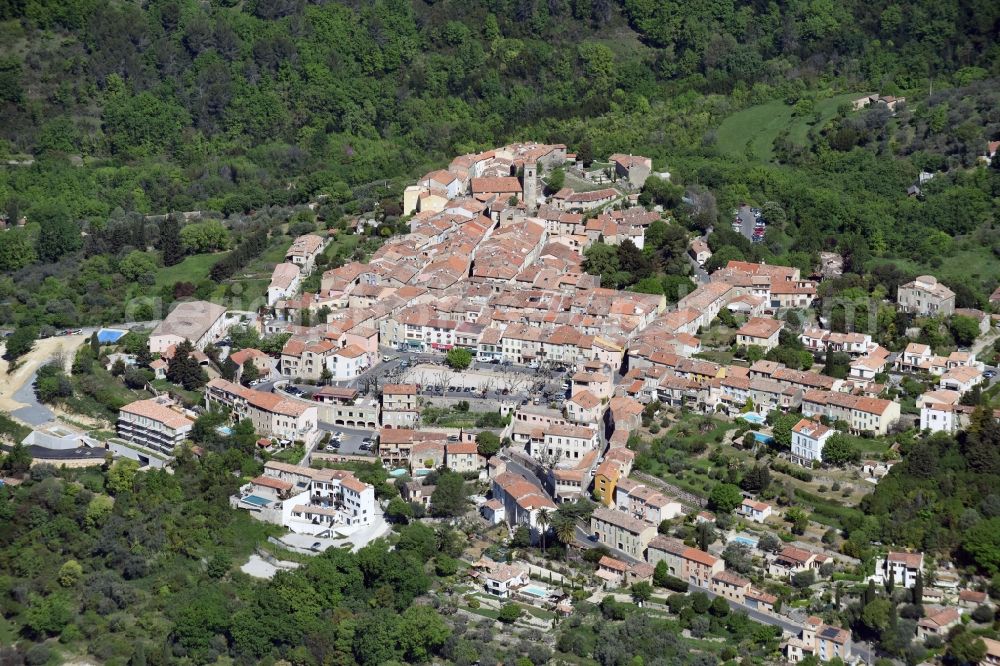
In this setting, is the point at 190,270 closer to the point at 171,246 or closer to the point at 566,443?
the point at 171,246

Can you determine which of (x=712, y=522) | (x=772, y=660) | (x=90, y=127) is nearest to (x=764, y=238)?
(x=712, y=522)

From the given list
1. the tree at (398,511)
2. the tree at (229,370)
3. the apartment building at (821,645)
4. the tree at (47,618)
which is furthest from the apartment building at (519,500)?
the tree at (47,618)

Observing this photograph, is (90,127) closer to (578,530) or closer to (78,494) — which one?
(78,494)

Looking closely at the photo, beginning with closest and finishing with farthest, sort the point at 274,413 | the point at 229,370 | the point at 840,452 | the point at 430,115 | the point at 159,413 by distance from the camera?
1. the point at 840,452
2. the point at 274,413
3. the point at 159,413
4. the point at 229,370
5. the point at 430,115

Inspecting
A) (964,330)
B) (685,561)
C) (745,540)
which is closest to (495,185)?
(964,330)

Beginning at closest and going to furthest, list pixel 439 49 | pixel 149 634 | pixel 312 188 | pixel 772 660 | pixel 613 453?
pixel 772 660, pixel 149 634, pixel 613 453, pixel 312 188, pixel 439 49

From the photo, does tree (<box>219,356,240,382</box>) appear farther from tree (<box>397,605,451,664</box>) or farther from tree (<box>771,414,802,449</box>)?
tree (<box>771,414,802,449</box>)

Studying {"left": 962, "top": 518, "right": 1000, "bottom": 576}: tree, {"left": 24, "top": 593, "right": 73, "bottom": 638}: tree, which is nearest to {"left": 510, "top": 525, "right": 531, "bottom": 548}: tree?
{"left": 962, "top": 518, "right": 1000, "bottom": 576}: tree
